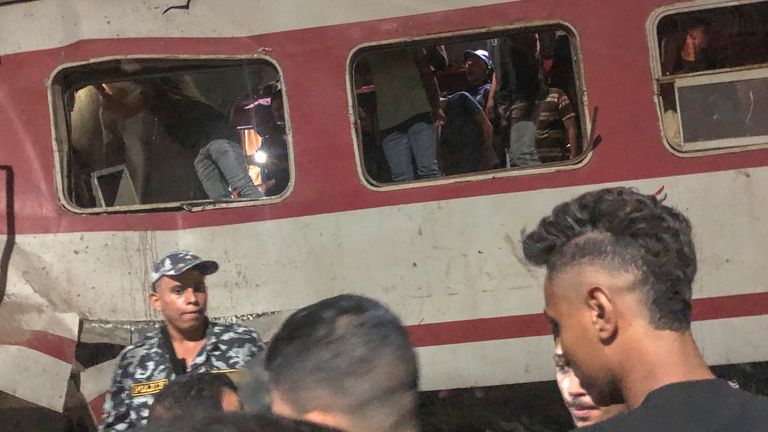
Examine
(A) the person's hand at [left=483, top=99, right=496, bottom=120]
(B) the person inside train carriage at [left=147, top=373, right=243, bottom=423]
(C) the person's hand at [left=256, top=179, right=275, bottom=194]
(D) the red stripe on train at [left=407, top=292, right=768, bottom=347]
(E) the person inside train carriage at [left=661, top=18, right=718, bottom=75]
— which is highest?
(E) the person inside train carriage at [left=661, top=18, right=718, bottom=75]

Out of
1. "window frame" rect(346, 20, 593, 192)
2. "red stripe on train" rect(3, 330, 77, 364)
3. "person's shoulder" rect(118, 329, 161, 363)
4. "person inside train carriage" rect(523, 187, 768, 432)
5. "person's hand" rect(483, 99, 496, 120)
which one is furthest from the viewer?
"person's hand" rect(483, 99, 496, 120)

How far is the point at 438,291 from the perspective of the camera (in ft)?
14.0

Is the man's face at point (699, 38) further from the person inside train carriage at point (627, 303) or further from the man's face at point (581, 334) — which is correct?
the man's face at point (581, 334)

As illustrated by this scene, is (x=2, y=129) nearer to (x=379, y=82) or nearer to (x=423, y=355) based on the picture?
(x=379, y=82)

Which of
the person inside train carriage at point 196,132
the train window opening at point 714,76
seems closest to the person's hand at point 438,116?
the person inside train carriage at point 196,132

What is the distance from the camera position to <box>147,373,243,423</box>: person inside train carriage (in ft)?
6.86

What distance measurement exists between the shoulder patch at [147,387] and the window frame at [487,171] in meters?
1.39

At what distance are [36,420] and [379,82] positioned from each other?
2.72 metres

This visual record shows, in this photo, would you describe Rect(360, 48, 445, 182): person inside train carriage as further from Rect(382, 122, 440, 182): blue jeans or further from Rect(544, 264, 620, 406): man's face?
Rect(544, 264, 620, 406): man's face

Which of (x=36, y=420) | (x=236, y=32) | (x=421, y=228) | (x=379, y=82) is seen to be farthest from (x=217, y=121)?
(x=36, y=420)

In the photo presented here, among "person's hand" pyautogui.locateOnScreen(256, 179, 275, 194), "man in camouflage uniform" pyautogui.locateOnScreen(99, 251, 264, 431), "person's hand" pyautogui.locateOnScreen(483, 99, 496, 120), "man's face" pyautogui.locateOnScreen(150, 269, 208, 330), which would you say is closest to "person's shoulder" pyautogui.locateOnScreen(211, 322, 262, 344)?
"man in camouflage uniform" pyautogui.locateOnScreen(99, 251, 264, 431)

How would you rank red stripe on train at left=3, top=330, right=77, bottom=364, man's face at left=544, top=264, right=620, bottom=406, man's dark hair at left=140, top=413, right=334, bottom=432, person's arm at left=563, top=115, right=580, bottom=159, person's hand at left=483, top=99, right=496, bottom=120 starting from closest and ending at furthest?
man's dark hair at left=140, top=413, right=334, bottom=432
man's face at left=544, top=264, right=620, bottom=406
person's arm at left=563, top=115, right=580, bottom=159
red stripe on train at left=3, top=330, right=77, bottom=364
person's hand at left=483, top=99, right=496, bottom=120

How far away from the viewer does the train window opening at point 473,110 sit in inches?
173

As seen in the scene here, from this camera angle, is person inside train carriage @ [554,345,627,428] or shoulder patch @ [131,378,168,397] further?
shoulder patch @ [131,378,168,397]
